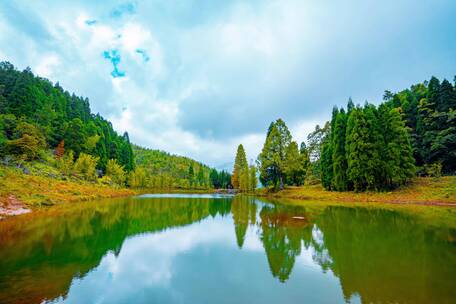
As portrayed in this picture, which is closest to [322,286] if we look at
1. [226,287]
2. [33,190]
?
[226,287]

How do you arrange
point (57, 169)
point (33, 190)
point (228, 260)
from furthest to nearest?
point (57, 169)
point (33, 190)
point (228, 260)

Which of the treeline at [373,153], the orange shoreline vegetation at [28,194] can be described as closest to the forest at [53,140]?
the orange shoreline vegetation at [28,194]

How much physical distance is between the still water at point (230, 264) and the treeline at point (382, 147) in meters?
21.4

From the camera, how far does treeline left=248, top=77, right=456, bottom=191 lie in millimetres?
34438

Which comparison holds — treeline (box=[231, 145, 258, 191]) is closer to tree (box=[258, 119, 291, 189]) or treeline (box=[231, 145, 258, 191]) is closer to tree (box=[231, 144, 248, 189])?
tree (box=[231, 144, 248, 189])

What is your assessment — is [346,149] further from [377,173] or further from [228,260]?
[228,260]

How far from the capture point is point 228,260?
9.40m

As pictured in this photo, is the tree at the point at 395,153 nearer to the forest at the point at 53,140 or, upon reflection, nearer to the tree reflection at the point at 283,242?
the tree reflection at the point at 283,242

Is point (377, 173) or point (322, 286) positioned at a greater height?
point (377, 173)

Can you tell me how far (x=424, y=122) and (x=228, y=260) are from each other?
49.0 meters

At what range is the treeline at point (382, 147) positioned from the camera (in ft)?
113

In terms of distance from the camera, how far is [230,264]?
29.2 ft

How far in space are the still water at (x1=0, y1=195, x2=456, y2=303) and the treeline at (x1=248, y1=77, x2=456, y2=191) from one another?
21.4m

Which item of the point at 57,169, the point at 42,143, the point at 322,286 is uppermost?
the point at 42,143
